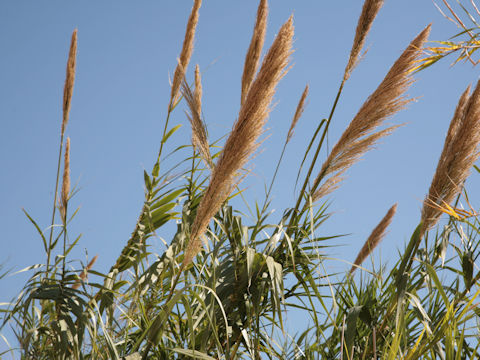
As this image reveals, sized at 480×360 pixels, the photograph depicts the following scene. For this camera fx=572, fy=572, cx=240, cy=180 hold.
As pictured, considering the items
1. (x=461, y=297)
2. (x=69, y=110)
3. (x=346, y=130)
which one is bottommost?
(x=461, y=297)

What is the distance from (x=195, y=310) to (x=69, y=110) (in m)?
1.38

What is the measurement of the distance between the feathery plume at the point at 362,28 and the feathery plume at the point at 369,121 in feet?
0.57

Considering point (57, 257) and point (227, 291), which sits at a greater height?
point (57, 257)

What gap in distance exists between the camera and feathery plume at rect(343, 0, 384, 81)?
7.90 feet

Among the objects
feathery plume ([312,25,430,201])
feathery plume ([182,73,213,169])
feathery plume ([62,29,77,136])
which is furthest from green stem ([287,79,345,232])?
feathery plume ([62,29,77,136])

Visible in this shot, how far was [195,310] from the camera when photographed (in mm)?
2072

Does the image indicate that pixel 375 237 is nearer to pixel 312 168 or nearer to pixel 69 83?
pixel 312 168

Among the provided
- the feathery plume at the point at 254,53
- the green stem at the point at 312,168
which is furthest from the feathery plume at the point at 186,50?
the green stem at the point at 312,168

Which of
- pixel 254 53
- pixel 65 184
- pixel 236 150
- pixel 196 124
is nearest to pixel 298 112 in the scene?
pixel 254 53

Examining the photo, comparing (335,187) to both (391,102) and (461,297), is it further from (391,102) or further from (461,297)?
(461,297)

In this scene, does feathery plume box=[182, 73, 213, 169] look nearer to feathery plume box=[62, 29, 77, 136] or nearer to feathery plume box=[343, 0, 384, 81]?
feathery plume box=[343, 0, 384, 81]

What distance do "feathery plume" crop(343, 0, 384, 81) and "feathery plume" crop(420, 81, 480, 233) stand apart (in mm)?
494

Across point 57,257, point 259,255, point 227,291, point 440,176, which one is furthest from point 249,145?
point 57,257

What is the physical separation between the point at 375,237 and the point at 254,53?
1190mm
